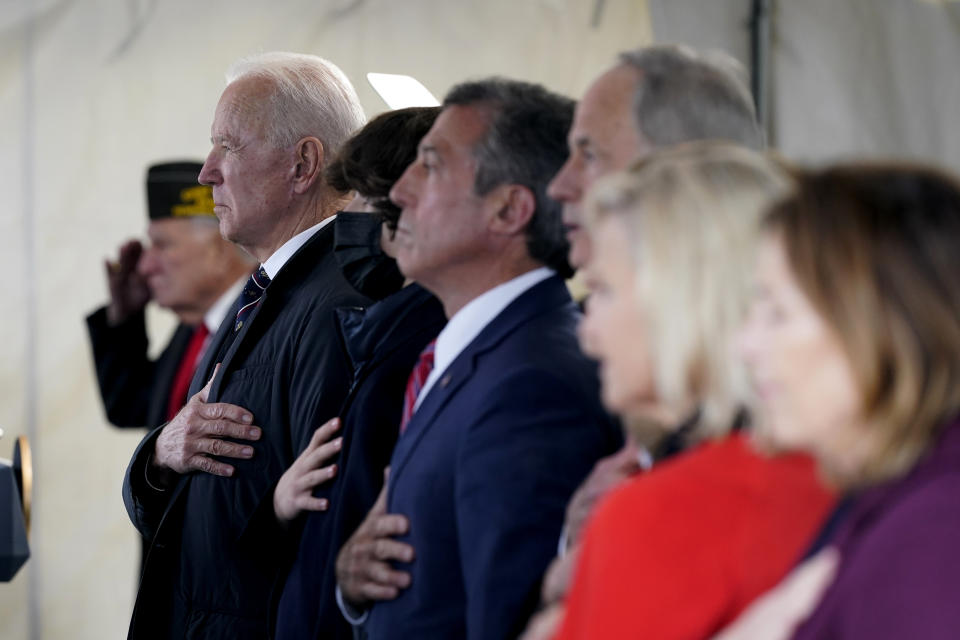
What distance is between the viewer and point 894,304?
1.05 m

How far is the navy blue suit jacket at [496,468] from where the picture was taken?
1.65m

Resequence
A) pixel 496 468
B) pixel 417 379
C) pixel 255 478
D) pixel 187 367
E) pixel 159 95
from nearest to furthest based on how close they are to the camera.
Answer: pixel 496 468
pixel 417 379
pixel 255 478
pixel 187 367
pixel 159 95

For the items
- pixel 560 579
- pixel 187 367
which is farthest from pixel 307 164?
pixel 187 367

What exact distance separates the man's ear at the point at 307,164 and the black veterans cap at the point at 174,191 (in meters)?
1.58

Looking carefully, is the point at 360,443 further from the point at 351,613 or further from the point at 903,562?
the point at 903,562

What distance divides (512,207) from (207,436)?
84cm

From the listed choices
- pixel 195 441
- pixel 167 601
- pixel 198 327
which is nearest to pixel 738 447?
pixel 195 441

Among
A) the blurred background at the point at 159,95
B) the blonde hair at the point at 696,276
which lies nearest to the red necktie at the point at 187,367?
the blurred background at the point at 159,95

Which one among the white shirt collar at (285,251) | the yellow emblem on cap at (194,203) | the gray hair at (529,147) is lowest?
the yellow emblem on cap at (194,203)

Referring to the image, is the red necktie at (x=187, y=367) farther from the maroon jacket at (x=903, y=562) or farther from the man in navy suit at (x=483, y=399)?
the maroon jacket at (x=903, y=562)

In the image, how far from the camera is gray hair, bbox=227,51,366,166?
2770mm

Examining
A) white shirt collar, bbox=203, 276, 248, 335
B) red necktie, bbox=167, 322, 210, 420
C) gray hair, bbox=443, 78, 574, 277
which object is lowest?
red necktie, bbox=167, 322, 210, 420

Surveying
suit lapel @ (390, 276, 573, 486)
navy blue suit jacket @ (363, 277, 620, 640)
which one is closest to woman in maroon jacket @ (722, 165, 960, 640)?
navy blue suit jacket @ (363, 277, 620, 640)

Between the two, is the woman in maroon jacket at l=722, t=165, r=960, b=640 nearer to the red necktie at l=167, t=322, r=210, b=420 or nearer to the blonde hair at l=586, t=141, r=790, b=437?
the blonde hair at l=586, t=141, r=790, b=437
